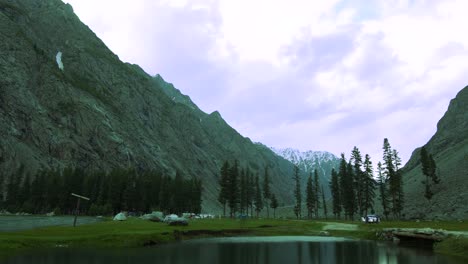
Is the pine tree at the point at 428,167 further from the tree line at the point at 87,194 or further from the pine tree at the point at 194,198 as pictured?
the tree line at the point at 87,194

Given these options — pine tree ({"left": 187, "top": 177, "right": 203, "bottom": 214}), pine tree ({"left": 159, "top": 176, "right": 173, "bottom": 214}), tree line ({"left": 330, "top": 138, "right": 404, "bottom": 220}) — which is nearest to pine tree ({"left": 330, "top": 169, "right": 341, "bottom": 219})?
tree line ({"left": 330, "top": 138, "right": 404, "bottom": 220})

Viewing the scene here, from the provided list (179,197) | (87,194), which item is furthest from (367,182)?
(87,194)

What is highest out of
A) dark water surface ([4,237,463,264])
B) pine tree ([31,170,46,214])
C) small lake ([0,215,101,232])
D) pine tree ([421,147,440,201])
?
pine tree ([421,147,440,201])

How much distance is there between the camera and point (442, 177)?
13988 cm

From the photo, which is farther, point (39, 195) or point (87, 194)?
point (87, 194)

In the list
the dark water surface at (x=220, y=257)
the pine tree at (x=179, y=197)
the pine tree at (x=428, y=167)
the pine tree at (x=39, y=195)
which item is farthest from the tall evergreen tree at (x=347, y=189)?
the pine tree at (x=39, y=195)

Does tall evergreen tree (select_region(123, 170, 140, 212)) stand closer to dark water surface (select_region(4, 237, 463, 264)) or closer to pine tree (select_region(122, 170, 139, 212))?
pine tree (select_region(122, 170, 139, 212))

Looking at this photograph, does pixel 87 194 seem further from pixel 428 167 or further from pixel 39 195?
pixel 428 167

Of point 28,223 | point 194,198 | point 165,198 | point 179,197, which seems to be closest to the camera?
point 28,223

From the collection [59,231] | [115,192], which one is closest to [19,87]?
[115,192]

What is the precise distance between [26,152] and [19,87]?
125 ft

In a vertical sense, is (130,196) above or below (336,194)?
below

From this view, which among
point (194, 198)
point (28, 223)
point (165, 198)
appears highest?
point (194, 198)

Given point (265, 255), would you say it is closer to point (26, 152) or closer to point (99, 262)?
point (99, 262)
